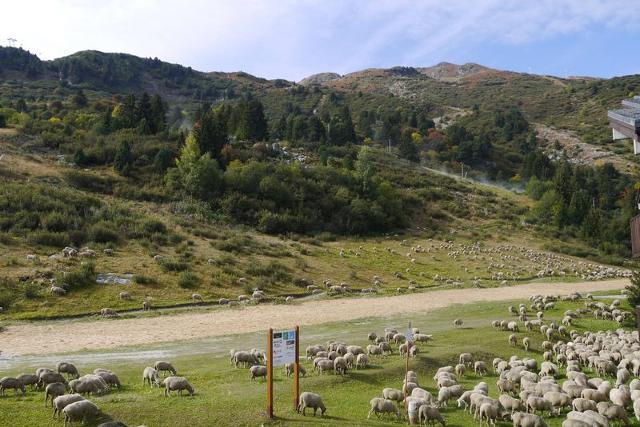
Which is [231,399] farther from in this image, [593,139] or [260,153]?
[593,139]

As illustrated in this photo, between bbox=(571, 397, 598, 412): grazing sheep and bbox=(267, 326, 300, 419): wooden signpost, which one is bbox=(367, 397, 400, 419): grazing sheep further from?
bbox=(571, 397, 598, 412): grazing sheep

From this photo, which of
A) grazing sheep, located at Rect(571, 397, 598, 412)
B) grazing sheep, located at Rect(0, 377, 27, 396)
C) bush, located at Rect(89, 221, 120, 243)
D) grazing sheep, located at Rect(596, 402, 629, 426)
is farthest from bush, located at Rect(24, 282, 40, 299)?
grazing sheep, located at Rect(596, 402, 629, 426)

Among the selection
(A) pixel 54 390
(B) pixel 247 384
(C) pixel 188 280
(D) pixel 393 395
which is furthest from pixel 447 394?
(C) pixel 188 280

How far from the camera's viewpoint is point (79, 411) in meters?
12.8

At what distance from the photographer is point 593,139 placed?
162 meters

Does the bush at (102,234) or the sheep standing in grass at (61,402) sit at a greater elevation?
the bush at (102,234)

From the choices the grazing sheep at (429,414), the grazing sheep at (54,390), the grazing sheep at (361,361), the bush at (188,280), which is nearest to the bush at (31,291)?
the bush at (188,280)

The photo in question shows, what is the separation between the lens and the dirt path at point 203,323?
2558 centimetres

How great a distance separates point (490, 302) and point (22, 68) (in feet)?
643

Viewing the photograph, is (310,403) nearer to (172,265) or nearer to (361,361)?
(361,361)

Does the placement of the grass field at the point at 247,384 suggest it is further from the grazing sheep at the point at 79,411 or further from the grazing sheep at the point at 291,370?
the grazing sheep at the point at 79,411

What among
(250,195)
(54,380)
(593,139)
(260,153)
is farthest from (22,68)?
(54,380)

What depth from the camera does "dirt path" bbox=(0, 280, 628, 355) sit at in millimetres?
25578

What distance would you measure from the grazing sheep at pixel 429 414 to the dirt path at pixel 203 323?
644 inches
